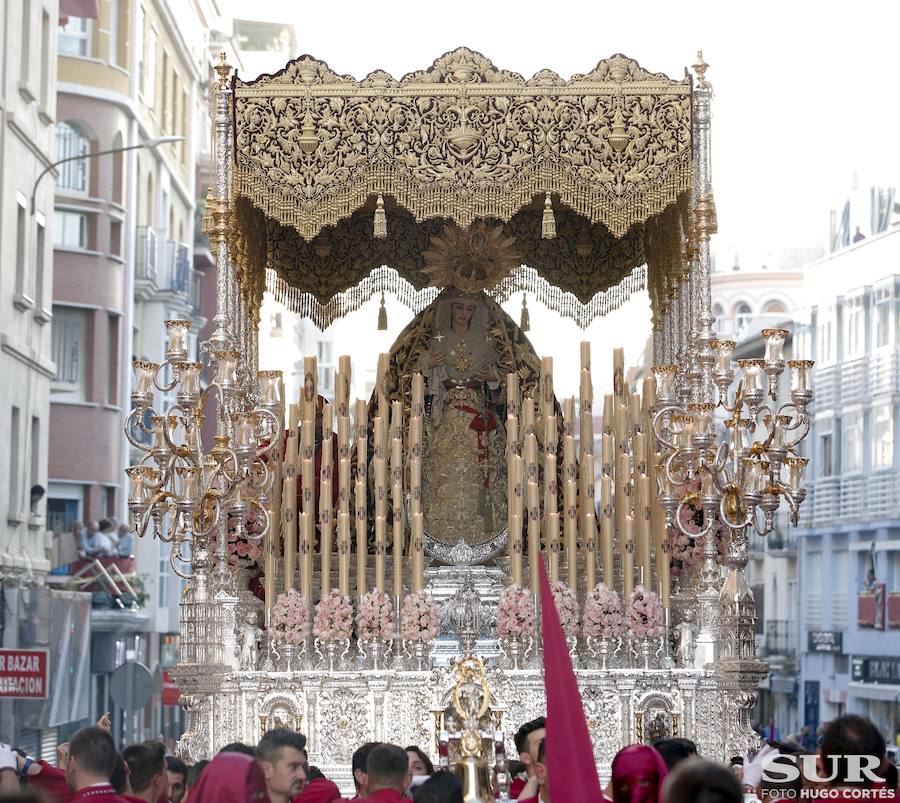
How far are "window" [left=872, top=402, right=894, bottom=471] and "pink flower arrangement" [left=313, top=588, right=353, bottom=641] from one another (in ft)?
114

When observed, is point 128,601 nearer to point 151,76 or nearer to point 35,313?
point 35,313

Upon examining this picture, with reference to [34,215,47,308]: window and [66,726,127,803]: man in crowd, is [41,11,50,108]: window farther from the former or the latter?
[66,726,127,803]: man in crowd

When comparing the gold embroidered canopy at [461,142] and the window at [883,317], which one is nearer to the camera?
the gold embroidered canopy at [461,142]

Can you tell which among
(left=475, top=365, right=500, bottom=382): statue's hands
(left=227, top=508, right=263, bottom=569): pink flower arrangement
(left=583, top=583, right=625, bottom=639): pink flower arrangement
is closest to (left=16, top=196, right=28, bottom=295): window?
A: (left=475, top=365, right=500, bottom=382): statue's hands

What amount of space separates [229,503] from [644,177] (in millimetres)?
3570

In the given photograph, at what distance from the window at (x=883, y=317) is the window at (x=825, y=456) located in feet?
13.9

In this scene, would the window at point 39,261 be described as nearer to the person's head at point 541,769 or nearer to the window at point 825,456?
the person's head at point 541,769

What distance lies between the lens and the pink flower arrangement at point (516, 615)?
13.8m

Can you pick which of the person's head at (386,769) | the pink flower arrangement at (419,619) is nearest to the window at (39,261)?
the pink flower arrangement at (419,619)

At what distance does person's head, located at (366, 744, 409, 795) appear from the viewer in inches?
321

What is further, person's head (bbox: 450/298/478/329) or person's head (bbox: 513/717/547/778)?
person's head (bbox: 450/298/478/329)

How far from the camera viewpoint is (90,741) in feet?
24.8

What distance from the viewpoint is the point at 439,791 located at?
25.8 ft

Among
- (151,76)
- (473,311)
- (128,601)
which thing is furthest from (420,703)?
(151,76)
